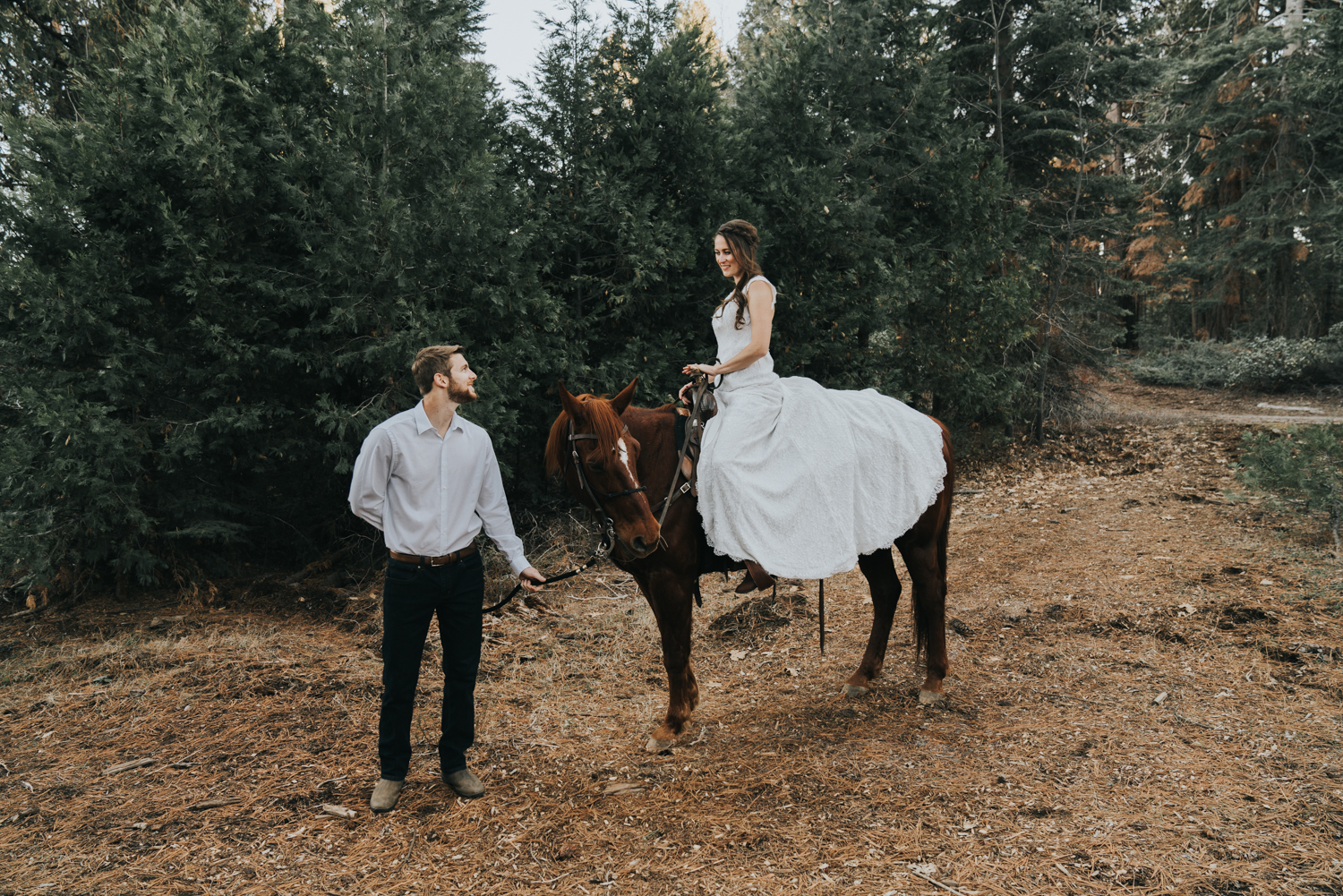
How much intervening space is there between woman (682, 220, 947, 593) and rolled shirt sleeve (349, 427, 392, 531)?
1.61 m

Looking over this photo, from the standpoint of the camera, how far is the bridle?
3635 mm

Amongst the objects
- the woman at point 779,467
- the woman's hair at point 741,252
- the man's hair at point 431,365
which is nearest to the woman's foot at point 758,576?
the woman at point 779,467

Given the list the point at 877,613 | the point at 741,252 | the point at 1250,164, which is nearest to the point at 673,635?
the point at 877,613

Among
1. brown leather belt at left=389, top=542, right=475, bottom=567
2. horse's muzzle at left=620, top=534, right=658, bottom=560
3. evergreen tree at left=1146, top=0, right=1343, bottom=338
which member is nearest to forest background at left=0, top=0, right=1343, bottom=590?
brown leather belt at left=389, top=542, right=475, bottom=567

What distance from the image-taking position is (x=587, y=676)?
5.24 m

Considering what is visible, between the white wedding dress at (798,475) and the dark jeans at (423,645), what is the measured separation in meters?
1.33

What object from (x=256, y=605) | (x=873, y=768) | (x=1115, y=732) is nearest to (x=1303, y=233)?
(x=1115, y=732)

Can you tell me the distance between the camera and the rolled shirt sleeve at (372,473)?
3.29m

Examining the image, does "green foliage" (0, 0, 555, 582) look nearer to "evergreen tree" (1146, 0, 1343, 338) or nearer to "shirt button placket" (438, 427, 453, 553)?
"shirt button placket" (438, 427, 453, 553)

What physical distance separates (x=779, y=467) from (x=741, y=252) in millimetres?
1207

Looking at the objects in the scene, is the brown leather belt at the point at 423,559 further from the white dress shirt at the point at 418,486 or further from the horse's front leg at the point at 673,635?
the horse's front leg at the point at 673,635

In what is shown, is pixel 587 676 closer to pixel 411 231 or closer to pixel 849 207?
pixel 411 231

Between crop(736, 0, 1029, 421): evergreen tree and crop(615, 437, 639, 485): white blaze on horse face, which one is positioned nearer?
crop(615, 437, 639, 485): white blaze on horse face

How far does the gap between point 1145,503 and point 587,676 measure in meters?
7.36
